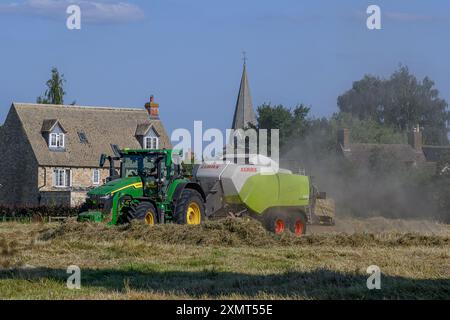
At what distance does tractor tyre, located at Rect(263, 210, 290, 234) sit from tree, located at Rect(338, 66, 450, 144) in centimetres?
8318

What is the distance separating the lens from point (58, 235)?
87.3 feet

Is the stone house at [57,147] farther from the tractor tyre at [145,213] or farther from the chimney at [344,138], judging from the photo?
the tractor tyre at [145,213]

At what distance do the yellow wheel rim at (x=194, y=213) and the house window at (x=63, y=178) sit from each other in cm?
3928

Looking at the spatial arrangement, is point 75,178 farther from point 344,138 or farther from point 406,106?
point 406,106

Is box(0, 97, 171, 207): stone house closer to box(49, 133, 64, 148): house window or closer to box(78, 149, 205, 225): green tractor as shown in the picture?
box(49, 133, 64, 148): house window

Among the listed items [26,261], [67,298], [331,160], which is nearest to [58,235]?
[26,261]

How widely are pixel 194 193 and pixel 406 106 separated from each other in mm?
89450

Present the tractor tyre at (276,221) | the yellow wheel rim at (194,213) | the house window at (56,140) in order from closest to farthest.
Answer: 1. the yellow wheel rim at (194,213)
2. the tractor tyre at (276,221)
3. the house window at (56,140)

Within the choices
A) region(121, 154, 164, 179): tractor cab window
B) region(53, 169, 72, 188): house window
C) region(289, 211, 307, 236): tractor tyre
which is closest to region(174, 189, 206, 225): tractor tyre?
region(121, 154, 164, 179): tractor cab window

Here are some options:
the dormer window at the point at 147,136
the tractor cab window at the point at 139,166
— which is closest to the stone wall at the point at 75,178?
the dormer window at the point at 147,136

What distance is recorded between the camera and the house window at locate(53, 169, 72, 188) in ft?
223

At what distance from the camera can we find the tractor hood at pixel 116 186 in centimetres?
2838

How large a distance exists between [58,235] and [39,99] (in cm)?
5542

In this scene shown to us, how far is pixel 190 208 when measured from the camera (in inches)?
1177
